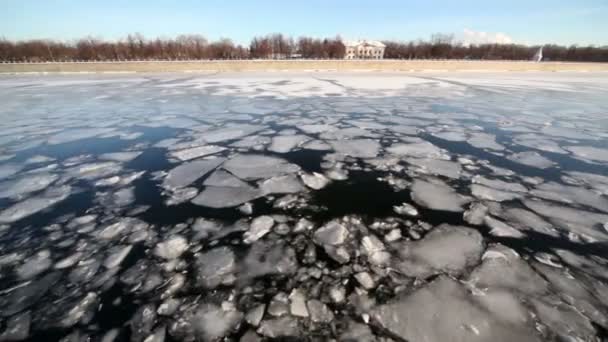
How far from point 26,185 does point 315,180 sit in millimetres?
3038

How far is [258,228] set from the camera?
2078 mm

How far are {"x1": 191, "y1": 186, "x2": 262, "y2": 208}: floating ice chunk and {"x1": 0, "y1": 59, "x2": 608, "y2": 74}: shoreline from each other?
20598 millimetres

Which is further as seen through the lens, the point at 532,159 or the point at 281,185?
the point at 532,159

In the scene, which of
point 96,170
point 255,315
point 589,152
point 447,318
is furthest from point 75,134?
point 589,152

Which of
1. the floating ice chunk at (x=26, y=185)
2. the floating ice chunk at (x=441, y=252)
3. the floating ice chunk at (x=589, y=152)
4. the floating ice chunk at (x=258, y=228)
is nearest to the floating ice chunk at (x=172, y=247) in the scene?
the floating ice chunk at (x=258, y=228)

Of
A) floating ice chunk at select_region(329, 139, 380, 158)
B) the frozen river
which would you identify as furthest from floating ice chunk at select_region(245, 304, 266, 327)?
floating ice chunk at select_region(329, 139, 380, 158)

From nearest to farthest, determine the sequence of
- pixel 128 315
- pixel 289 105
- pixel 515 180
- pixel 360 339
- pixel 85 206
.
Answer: pixel 360 339
pixel 128 315
pixel 85 206
pixel 515 180
pixel 289 105

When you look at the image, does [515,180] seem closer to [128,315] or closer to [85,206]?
[128,315]

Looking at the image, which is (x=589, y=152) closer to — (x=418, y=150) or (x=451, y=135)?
(x=451, y=135)

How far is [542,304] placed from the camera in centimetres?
142

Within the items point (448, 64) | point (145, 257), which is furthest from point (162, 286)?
point (448, 64)

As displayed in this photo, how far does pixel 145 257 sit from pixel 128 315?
0.46 metres

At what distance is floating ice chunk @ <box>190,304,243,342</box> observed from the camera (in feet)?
4.18

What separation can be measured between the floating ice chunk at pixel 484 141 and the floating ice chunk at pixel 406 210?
2.36 metres
